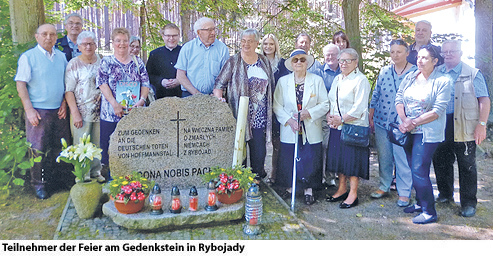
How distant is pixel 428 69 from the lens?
366 cm

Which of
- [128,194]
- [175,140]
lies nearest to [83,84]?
[175,140]

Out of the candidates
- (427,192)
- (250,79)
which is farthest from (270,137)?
(427,192)

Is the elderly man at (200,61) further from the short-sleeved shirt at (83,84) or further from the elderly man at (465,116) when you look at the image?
the elderly man at (465,116)

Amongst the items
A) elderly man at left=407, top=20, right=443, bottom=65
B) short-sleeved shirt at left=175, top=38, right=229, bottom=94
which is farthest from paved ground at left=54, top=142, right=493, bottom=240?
elderly man at left=407, top=20, right=443, bottom=65

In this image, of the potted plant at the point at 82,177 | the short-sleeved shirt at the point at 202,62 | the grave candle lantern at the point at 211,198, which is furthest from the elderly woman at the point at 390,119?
the potted plant at the point at 82,177

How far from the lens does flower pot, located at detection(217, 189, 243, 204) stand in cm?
380

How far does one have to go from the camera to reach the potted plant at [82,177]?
3660 millimetres

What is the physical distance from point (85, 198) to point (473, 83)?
4.17 meters

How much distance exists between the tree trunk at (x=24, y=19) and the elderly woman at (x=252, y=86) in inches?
101

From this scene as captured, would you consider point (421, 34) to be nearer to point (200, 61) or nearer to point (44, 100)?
point (200, 61)

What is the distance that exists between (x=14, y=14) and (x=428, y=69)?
4934mm

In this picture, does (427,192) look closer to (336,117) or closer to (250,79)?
(336,117)

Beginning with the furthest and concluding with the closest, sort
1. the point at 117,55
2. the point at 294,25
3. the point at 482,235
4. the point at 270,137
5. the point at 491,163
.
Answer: the point at 294,25
the point at 491,163
the point at 270,137
the point at 117,55
the point at 482,235

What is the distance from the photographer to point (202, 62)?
4438mm
